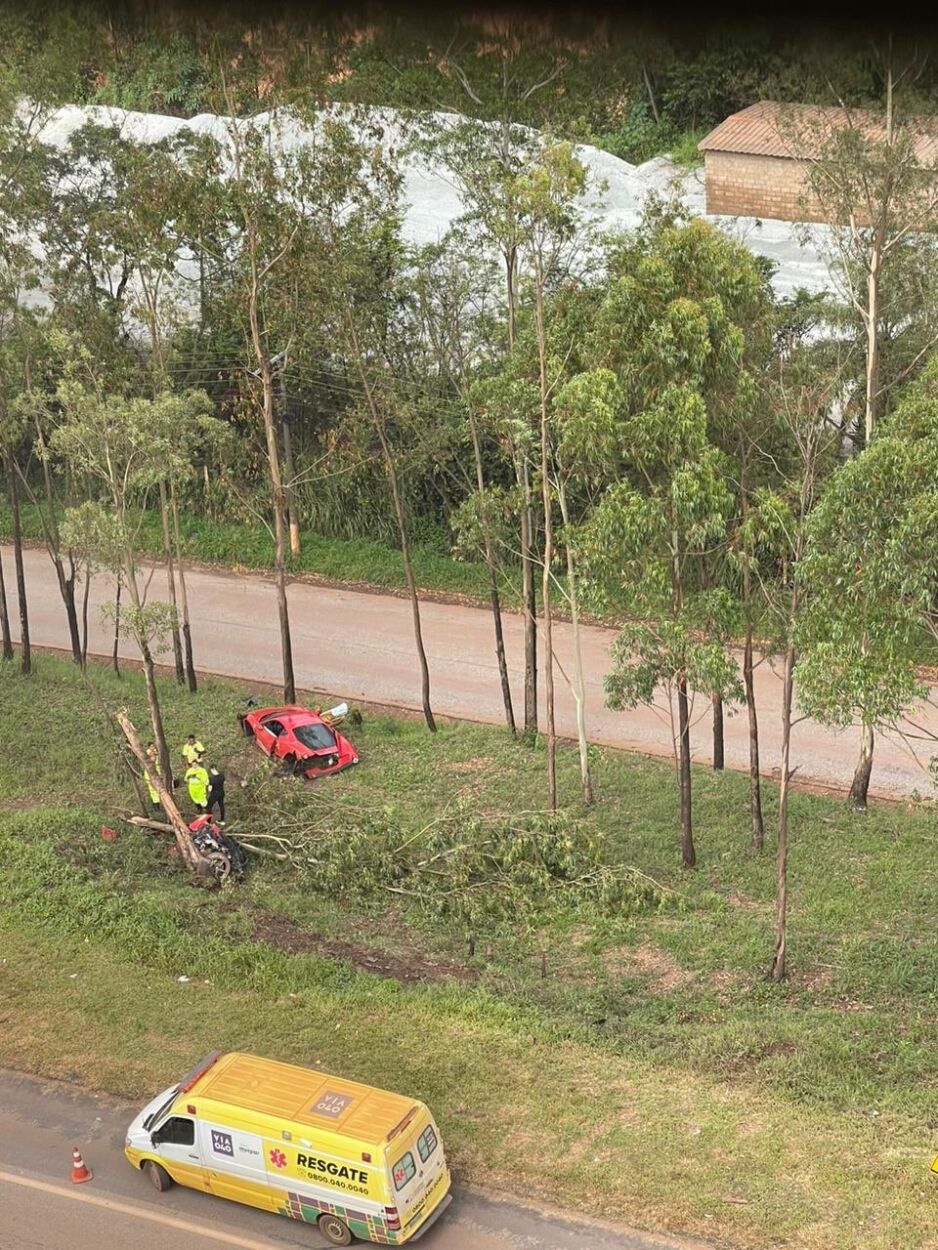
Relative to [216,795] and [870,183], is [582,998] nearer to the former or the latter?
[216,795]

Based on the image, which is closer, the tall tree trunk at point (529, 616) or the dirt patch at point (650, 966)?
the dirt patch at point (650, 966)

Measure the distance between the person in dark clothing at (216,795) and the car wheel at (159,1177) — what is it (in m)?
9.01

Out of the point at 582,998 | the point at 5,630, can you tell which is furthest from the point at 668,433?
the point at 5,630

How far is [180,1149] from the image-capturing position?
15695 millimetres

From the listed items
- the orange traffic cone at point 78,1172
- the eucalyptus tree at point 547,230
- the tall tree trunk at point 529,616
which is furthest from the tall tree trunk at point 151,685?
the orange traffic cone at point 78,1172

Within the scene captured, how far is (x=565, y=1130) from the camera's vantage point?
16.5 metres

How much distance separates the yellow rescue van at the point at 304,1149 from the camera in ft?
48.1

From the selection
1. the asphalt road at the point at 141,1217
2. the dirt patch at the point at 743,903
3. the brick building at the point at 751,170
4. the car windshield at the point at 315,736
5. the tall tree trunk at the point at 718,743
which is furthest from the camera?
the brick building at the point at 751,170

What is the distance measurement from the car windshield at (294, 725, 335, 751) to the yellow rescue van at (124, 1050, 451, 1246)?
39.1 ft

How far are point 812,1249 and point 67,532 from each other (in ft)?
54.3

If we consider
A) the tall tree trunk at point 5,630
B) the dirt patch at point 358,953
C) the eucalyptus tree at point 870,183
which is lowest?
the dirt patch at point 358,953

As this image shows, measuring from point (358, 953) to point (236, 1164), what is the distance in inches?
220

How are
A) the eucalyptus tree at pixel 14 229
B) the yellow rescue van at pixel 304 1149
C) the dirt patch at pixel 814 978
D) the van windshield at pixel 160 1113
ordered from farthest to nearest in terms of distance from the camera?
the eucalyptus tree at pixel 14 229 < the dirt patch at pixel 814 978 < the van windshield at pixel 160 1113 < the yellow rescue van at pixel 304 1149

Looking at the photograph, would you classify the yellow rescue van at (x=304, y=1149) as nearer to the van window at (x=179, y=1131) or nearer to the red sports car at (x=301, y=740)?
the van window at (x=179, y=1131)
